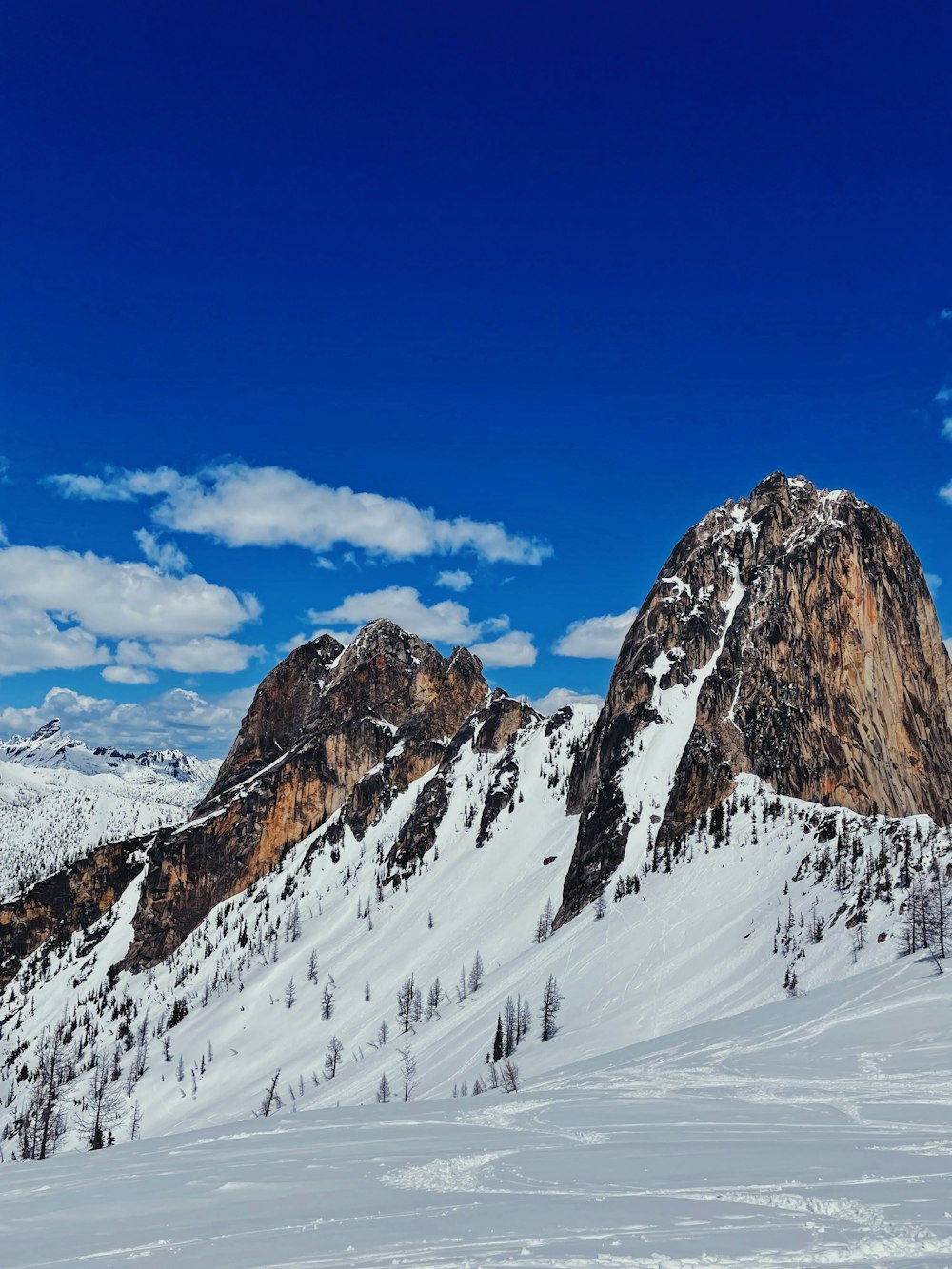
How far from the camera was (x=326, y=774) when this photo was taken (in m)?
161

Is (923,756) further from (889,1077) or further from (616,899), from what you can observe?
(889,1077)

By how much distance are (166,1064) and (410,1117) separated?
97.6 metres

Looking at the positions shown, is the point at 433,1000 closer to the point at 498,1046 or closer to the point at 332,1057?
the point at 332,1057

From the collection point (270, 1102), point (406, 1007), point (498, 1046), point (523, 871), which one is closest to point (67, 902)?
point (523, 871)

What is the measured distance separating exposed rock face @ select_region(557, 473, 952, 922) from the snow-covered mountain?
0.34 metres

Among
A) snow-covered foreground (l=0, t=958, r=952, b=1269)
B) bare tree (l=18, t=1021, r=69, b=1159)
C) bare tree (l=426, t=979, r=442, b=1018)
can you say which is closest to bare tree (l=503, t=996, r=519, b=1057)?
bare tree (l=426, t=979, r=442, b=1018)

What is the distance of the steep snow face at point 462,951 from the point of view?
47875 millimetres

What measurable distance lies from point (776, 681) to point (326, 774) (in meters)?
98.3

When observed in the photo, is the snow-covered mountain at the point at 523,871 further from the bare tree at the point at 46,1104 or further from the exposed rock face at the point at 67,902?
the bare tree at the point at 46,1104

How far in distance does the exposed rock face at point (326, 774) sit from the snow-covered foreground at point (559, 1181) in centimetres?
13247

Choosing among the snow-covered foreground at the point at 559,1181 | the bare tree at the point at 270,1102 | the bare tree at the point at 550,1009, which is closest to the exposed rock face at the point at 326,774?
the bare tree at the point at 270,1102

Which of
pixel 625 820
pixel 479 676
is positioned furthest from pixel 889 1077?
pixel 479 676

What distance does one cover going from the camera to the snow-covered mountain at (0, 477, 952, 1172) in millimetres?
53375

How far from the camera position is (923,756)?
88.1 meters
